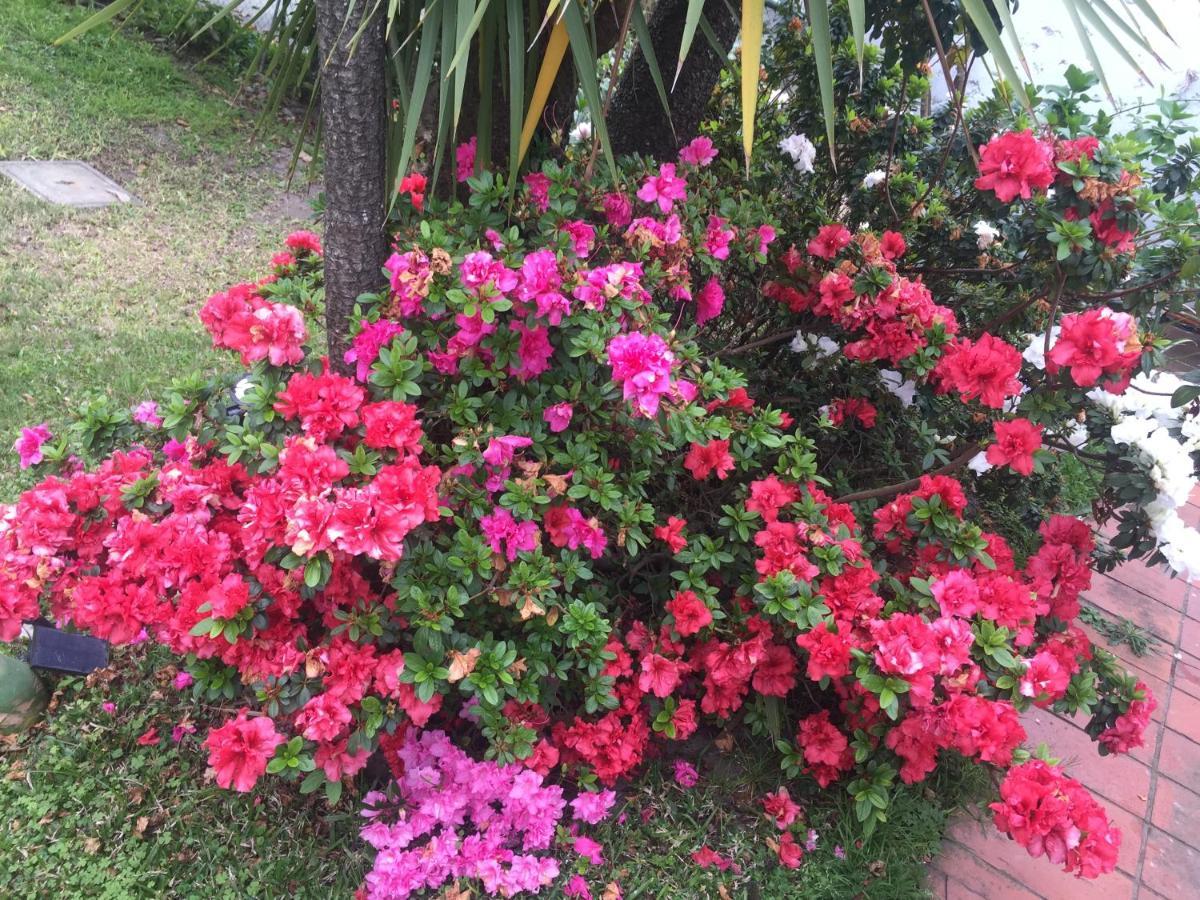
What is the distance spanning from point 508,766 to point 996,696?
38.3 inches

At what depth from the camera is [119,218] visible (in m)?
4.00

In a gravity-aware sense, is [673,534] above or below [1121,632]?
below

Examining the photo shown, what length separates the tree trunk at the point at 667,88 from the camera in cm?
230

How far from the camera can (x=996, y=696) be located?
5.48ft

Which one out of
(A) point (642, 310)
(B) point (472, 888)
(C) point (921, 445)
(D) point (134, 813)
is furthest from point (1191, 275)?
(D) point (134, 813)

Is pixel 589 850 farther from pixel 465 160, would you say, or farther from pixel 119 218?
pixel 119 218

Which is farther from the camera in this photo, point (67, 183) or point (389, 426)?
point (67, 183)

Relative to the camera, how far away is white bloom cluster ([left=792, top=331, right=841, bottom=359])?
94.5 inches

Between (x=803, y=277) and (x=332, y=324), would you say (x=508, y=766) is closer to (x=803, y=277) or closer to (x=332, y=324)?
(x=332, y=324)

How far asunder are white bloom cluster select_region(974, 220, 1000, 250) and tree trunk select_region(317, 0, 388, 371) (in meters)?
1.72

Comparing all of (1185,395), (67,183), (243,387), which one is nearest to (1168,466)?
(1185,395)

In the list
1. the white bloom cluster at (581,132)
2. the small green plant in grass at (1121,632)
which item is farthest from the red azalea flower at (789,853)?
the white bloom cluster at (581,132)

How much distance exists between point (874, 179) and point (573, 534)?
154 centimetres

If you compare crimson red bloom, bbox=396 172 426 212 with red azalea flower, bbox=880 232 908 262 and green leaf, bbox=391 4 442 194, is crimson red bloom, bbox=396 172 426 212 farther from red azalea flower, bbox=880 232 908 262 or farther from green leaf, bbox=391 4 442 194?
red azalea flower, bbox=880 232 908 262
